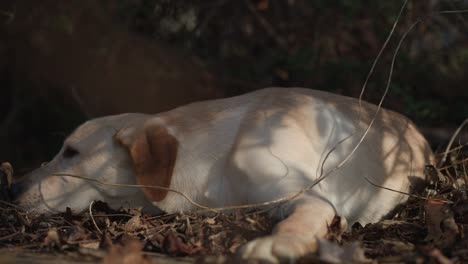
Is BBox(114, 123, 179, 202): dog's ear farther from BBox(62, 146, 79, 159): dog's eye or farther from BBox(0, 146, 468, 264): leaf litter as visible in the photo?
BBox(62, 146, 79, 159): dog's eye

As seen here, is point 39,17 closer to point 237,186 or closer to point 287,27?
point 287,27

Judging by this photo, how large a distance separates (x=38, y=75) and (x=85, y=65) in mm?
587

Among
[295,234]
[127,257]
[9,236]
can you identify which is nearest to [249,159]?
[295,234]

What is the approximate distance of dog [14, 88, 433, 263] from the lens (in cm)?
295

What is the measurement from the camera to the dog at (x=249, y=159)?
9.68 feet

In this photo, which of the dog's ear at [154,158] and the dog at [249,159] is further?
the dog's ear at [154,158]

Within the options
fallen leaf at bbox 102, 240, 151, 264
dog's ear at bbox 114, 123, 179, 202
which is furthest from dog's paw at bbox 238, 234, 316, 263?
dog's ear at bbox 114, 123, 179, 202

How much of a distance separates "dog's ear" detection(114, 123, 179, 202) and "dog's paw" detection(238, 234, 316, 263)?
987mm

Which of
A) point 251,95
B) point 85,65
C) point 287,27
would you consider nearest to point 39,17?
point 85,65

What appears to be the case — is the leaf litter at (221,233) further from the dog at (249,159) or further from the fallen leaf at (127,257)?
the dog at (249,159)

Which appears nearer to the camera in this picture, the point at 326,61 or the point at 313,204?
the point at 313,204

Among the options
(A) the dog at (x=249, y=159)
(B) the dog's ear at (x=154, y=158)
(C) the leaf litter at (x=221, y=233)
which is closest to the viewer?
(C) the leaf litter at (x=221, y=233)

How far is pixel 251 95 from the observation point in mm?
3473

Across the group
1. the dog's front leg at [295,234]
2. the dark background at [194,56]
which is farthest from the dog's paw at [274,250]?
the dark background at [194,56]
